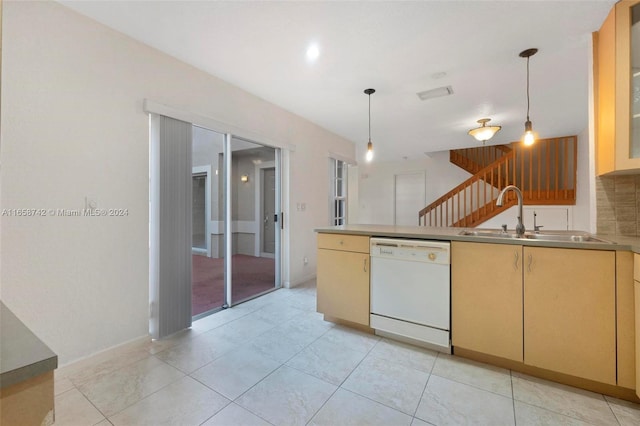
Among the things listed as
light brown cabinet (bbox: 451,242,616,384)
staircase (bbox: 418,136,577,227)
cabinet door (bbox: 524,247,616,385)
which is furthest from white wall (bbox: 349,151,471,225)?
cabinet door (bbox: 524,247,616,385)

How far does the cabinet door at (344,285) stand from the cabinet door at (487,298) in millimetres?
732

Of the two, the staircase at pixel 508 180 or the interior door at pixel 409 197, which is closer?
the staircase at pixel 508 180

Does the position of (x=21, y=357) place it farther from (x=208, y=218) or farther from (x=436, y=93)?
(x=436, y=93)

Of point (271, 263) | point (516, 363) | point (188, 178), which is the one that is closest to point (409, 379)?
point (516, 363)

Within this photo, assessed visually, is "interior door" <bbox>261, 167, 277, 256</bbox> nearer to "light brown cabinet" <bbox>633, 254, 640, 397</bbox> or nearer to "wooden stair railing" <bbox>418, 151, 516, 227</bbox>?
"wooden stair railing" <bbox>418, 151, 516, 227</bbox>

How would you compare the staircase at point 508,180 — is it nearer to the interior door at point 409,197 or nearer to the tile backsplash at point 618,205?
the interior door at point 409,197

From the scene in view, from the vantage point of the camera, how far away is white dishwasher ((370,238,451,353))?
2.11 metres

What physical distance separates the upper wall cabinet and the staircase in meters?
3.88

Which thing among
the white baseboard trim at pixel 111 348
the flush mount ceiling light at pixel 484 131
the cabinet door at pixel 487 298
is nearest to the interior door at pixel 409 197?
the flush mount ceiling light at pixel 484 131

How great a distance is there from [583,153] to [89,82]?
266 inches

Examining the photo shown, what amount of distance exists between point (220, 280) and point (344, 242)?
2.33 metres

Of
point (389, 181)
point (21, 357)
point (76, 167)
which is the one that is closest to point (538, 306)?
point (21, 357)

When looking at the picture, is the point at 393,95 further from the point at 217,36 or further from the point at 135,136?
the point at 135,136

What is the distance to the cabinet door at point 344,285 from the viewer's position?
8.14 feet
